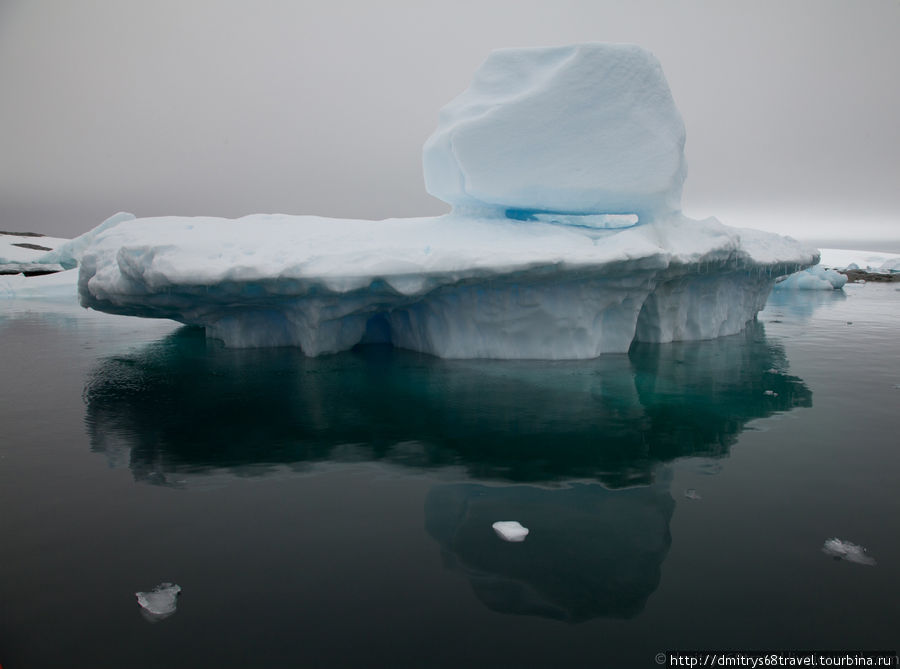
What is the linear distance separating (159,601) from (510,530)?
2.28 meters

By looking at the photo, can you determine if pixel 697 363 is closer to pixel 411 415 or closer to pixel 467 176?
pixel 467 176

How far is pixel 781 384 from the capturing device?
9.24 metres

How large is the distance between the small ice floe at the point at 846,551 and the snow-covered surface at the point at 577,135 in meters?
8.06

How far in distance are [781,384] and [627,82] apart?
6.01 meters

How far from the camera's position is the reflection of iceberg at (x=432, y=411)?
5797mm

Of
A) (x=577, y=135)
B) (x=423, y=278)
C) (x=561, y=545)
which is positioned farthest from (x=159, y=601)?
(x=577, y=135)

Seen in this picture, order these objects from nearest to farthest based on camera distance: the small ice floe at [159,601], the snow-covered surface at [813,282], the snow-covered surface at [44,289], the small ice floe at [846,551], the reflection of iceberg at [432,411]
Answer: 1. the small ice floe at [159,601]
2. the small ice floe at [846,551]
3. the reflection of iceberg at [432,411]
4. the snow-covered surface at [44,289]
5. the snow-covered surface at [813,282]

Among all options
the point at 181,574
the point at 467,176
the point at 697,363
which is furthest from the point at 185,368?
the point at 697,363

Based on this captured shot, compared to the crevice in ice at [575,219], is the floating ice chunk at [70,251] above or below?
below

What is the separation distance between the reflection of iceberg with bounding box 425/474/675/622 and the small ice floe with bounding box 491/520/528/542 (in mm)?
55

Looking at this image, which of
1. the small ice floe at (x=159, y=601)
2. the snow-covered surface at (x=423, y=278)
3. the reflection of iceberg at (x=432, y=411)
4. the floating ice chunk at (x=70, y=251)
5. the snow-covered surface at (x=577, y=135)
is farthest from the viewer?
the floating ice chunk at (x=70, y=251)

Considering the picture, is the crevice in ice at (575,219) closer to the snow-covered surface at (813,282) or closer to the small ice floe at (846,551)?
the small ice floe at (846,551)

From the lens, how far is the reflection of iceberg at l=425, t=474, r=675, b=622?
11.1 ft

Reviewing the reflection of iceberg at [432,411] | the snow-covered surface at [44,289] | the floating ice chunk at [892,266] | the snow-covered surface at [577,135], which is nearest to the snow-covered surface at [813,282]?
the floating ice chunk at [892,266]
